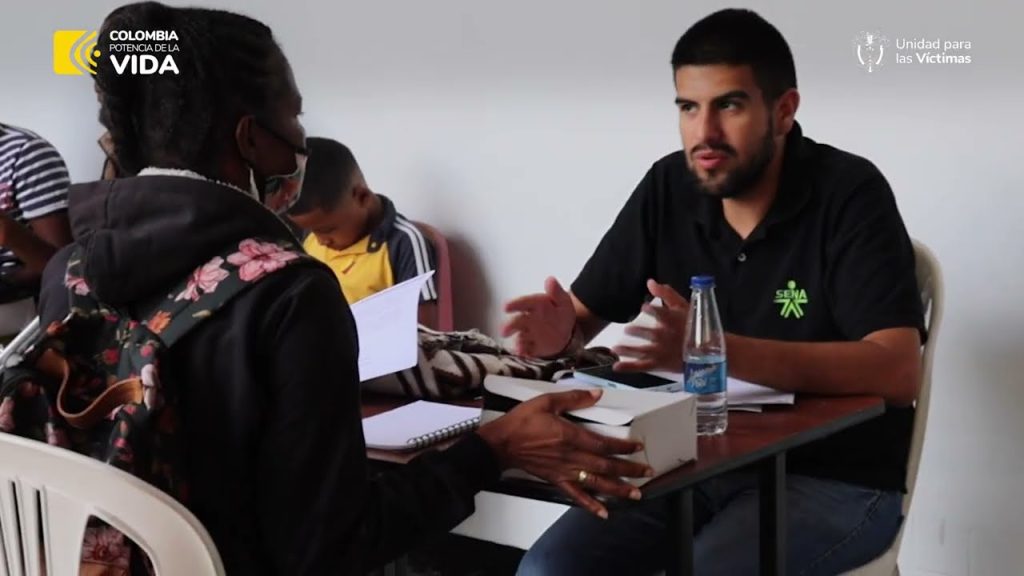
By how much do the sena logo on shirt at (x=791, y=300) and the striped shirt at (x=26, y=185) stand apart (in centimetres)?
207

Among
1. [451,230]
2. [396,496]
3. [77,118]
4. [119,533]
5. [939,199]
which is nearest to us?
[119,533]

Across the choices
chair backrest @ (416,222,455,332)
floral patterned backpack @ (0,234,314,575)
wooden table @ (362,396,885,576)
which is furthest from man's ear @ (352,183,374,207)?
floral patterned backpack @ (0,234,314,575)

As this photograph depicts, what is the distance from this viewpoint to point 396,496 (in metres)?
1.34

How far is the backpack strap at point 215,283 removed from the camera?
1.25 meters

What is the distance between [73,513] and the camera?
116 cm

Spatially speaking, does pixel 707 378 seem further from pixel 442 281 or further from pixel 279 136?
pixel 442 281

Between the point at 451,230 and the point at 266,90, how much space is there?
1.95 m

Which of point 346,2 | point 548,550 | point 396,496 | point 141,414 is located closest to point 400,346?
point 548,550

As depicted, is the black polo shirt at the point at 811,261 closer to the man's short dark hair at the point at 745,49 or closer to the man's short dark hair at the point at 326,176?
the man's short dark hair at the point at 745,49

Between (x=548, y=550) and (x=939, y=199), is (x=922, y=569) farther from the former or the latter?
(x=548, y=550)

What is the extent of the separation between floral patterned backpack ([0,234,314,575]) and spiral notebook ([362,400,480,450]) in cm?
37

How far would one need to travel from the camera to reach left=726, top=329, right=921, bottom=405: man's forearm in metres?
1.75

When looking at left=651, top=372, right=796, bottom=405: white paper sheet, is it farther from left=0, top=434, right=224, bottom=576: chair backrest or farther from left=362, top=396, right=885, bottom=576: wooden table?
left=0, top=434, right=224, bottom=576: chair backrest

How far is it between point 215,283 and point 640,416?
506 mm
